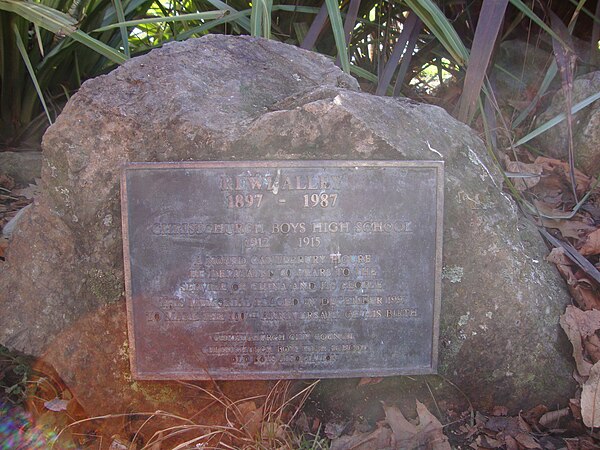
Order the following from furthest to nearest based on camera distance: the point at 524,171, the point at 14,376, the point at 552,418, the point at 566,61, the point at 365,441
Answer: the point at 524,171
the point at 566,61
the point at 14,376
the point at 552,418
the point at 365,441

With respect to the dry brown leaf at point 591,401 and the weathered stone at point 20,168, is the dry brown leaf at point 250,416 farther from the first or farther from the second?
the weathered stone at point 20,168

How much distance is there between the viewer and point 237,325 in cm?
210

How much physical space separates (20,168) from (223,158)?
1.81 meters

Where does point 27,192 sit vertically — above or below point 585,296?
above

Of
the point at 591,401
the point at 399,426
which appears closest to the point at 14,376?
the point at 399,426

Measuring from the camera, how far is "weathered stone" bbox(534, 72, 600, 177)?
3.14 m

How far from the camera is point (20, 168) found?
330 cm

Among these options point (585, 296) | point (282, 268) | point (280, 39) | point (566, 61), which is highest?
point (280, 39)

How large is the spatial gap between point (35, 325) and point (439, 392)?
1497 millimetres

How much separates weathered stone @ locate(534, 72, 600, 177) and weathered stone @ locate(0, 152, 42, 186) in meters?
2.88

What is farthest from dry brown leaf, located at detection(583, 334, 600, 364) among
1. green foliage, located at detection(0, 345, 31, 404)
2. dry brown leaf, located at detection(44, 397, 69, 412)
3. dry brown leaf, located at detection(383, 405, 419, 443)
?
green foliage, located at detection(0, 345, 31, 404)

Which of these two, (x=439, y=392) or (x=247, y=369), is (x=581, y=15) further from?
(x=247, y=369)

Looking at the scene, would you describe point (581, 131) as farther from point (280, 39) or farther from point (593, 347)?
point (280, 39)

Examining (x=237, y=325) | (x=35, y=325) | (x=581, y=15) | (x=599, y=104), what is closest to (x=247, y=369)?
(x=237, y=325)
